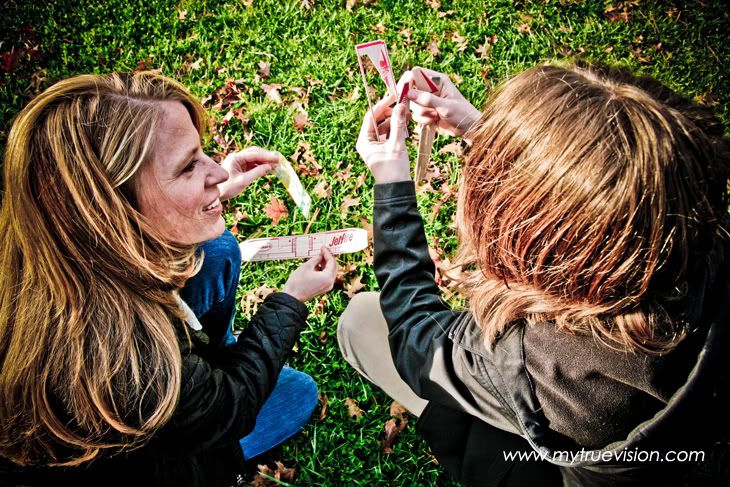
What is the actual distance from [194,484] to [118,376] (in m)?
0.67

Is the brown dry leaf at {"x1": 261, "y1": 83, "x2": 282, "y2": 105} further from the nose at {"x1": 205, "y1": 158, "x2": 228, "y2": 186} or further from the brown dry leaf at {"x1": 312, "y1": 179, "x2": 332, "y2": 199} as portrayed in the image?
the nose at {"x1": 205, "y1": 158, "x2": 228, "y2": 186}

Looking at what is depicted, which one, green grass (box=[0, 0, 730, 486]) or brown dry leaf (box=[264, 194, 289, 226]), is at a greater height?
green grass (box=[0, 0, 730, 486])

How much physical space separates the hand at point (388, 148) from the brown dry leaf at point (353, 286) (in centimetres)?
119

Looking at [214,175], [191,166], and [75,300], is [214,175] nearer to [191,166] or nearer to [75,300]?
[191,166]

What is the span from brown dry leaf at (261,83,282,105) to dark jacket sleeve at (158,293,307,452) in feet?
7.35

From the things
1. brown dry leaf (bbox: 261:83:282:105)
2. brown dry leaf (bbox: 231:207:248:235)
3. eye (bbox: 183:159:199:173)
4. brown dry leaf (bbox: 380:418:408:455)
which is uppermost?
eye (bbox: 183:159:199:173)

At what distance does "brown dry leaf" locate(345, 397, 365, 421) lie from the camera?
286 cm

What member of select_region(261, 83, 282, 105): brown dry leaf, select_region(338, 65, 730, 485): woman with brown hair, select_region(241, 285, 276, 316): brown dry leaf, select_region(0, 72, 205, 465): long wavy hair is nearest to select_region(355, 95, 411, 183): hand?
select_region(338, 65, 730, 485): woman with brown hair

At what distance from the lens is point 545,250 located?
4.16 ft

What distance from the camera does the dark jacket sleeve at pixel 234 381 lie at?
1602 mm

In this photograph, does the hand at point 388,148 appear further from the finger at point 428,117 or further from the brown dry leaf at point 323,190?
the brown dry leaf at point 323,190

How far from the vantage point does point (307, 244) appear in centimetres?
292

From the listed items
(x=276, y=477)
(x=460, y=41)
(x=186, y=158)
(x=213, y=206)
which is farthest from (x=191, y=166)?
(x=460, y=41)

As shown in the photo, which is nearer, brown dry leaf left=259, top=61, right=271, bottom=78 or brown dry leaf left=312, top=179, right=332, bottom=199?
brown dry leaf left=312, top=179, right=332, bottom=199
